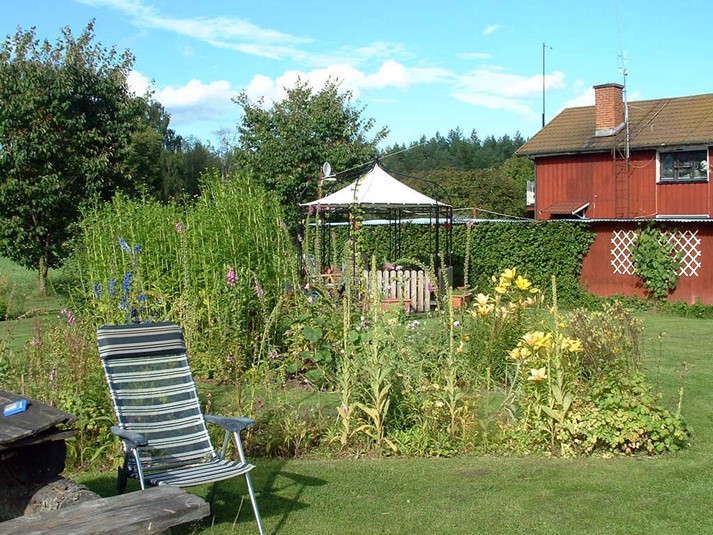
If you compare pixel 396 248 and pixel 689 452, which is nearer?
pixel 689 452

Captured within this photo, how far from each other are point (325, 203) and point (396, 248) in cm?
540

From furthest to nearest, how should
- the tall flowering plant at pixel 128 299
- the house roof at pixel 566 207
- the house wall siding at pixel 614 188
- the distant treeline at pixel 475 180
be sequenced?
the distant treeline at pixel 475 180 < the house roof at pixel 566 207 < the house wall siding at pixel 614 188 < the tall flowering plant at pixel 128 299

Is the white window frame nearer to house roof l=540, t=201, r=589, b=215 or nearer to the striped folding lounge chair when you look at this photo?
house roof l=540, t=201, r=589, b=215

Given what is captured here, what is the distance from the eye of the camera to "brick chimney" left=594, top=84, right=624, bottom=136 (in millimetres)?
23859

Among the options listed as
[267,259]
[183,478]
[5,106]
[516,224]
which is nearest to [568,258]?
[516,224]

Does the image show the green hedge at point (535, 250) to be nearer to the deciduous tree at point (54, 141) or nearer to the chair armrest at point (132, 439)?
the deciduous tree at point (54, 141)

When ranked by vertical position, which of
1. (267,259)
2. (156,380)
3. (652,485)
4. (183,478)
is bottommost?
(652,485)

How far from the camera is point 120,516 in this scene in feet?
10.4

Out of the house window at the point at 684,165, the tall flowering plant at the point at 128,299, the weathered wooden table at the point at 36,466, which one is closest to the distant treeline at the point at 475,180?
the house window at the point at 684,165

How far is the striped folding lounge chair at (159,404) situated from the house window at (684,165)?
2002 centimetres

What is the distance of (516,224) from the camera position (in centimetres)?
1808

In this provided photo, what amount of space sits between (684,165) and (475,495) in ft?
64.8

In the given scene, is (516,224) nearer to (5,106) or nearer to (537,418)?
(5,106)

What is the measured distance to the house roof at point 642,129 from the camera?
73.1 feet
